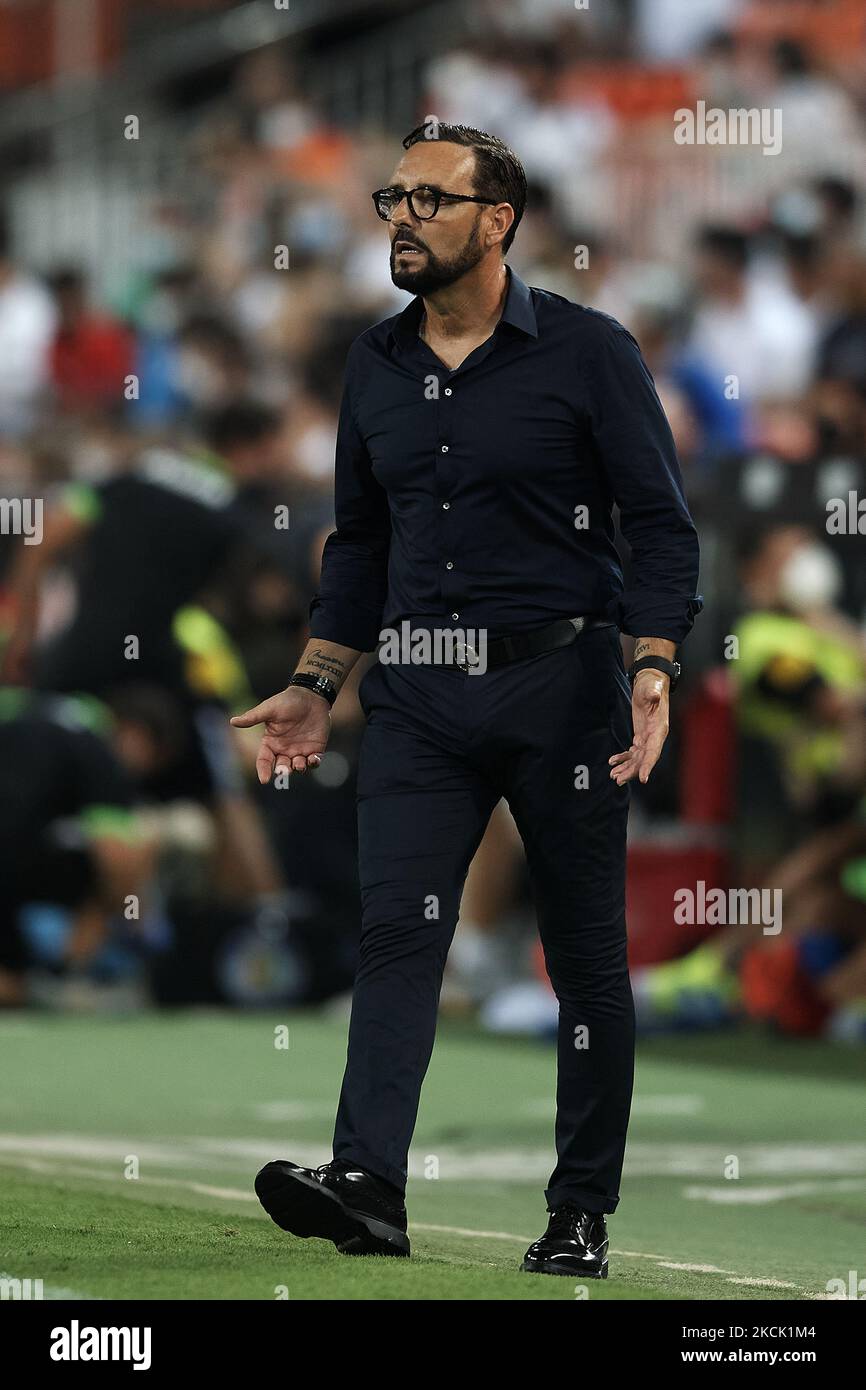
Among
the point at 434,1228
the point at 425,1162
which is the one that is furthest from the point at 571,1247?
the point at 425,1162

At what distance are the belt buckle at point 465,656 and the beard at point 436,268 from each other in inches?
29.5

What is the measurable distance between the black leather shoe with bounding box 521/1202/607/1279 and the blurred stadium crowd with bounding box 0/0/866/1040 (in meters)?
5.50

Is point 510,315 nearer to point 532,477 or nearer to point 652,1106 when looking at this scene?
point 532,477

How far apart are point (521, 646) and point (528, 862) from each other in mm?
458

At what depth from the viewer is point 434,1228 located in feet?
21.7

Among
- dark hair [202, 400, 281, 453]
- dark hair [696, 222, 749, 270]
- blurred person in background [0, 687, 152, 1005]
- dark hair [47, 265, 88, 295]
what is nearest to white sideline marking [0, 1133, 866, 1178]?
blurred person in background [0, 687, 152, 1005]

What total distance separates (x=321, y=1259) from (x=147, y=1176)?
2.03 meters

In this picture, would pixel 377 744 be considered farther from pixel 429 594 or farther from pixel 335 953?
pixel 335 953

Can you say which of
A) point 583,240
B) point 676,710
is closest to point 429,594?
point 676,710

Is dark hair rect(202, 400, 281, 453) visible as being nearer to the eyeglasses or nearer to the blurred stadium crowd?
the blurred stadium crowd

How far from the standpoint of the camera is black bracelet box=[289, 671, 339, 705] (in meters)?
5.98

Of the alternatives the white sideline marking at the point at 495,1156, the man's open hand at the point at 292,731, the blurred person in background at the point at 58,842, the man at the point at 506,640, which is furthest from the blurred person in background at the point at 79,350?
the man at the point at 506,640

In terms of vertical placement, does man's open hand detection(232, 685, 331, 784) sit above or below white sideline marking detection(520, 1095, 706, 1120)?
above

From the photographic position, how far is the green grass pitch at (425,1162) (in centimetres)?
549
